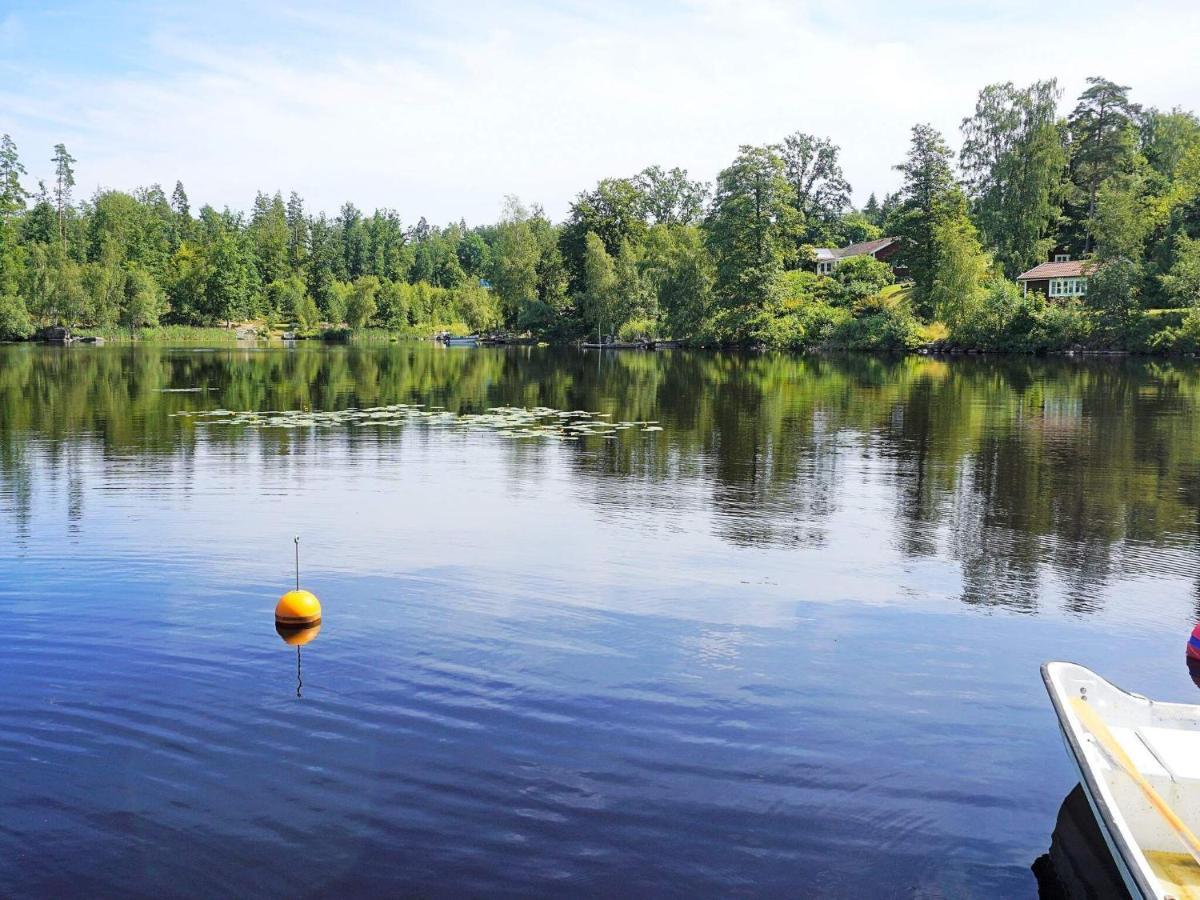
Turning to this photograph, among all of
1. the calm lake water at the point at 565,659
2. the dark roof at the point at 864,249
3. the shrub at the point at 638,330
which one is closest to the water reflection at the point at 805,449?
the calm lake water at the point at 565,659

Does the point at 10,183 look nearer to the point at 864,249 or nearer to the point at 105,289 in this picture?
the point at 105,289

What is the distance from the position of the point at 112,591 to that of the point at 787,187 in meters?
109

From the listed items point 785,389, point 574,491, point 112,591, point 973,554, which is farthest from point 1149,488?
point 785,389

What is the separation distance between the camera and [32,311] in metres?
127

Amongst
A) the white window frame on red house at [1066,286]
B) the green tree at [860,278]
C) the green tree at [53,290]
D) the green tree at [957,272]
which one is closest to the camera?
the green tree at [957,272]

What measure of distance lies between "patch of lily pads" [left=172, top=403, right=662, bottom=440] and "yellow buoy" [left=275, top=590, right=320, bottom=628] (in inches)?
907

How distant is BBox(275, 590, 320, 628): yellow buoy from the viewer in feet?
48.8

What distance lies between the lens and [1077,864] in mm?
9023

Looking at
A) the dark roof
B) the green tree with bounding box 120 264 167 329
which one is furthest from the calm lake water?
the green tree with bounding box 120 264 167 329

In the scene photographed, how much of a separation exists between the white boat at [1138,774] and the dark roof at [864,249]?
128 metres

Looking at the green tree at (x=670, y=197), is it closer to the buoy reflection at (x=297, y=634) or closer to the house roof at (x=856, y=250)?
the house roof at (x=856, y=250)

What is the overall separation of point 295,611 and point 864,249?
5368 inches

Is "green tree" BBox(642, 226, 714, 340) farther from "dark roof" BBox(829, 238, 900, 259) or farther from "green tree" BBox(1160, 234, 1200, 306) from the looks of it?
"green tree" BBox(1160, 234, 1200, 306)

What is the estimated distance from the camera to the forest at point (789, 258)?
98125 millimetres
